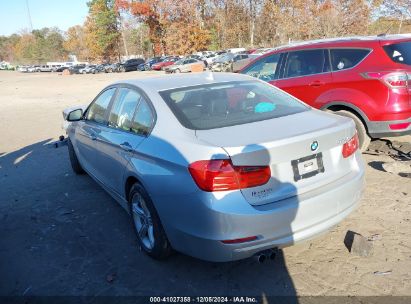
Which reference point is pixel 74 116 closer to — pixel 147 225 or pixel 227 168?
pixel 147 225

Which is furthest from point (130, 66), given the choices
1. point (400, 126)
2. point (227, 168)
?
point (227, 168)

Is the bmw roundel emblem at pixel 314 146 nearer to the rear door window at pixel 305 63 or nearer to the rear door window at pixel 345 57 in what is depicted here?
the rear door window at pixel 345 57

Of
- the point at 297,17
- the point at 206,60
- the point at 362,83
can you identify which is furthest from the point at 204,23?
the point at 362,83

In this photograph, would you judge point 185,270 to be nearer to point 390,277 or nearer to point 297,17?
point 390,277

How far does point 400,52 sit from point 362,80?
62cm

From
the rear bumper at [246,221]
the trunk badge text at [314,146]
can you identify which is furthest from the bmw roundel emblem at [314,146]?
the rear bumper at [246,221]

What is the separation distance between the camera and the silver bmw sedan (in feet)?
8.69

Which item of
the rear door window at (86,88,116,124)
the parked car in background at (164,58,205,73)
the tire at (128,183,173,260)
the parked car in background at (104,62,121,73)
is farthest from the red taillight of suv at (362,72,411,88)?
the parked car in background at (104,62,121,73)

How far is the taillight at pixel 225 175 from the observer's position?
2.62 meters

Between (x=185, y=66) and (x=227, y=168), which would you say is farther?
(x=185, y=66)

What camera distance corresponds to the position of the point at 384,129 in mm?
5324

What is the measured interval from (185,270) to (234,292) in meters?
0.53

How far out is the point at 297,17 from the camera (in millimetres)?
48938

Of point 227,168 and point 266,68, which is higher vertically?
point 266,68
